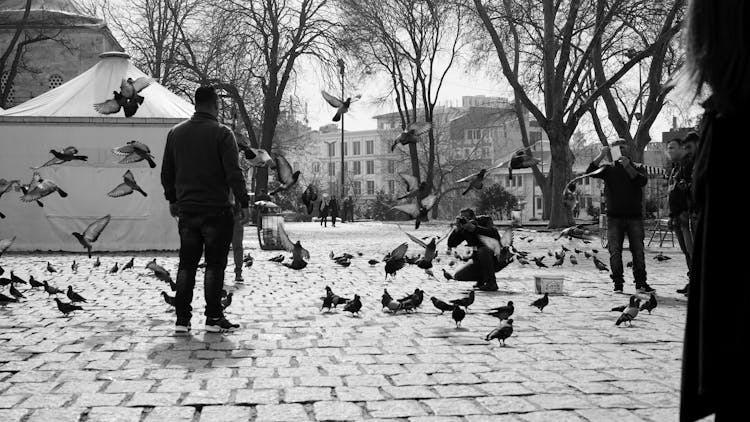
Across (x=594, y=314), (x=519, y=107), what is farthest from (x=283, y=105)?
(x=594, y=314)

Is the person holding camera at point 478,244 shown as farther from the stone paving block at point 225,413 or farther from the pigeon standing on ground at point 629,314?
the stone paving block at point 225,413

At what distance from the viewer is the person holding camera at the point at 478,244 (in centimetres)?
1089

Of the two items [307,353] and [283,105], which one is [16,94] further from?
[307,353]

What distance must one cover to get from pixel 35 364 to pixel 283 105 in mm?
37431

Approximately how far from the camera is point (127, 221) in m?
19.5

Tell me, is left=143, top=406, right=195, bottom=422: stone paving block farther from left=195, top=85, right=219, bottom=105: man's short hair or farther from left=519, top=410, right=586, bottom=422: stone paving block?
left=195, top=85, right=219, bottom=105: man's short hair

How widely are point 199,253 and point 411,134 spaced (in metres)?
5.04

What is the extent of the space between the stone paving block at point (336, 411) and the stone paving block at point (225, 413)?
35 centimetres

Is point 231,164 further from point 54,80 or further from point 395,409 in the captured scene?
point 54,80

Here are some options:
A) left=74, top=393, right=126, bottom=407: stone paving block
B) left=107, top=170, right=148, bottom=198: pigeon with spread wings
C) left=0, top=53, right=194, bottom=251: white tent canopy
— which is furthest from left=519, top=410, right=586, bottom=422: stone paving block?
left=0, top=53, right=194, bottom=251: white tent canopy

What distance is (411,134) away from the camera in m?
11.8

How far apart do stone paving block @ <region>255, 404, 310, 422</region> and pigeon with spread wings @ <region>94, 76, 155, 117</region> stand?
31.8 ft

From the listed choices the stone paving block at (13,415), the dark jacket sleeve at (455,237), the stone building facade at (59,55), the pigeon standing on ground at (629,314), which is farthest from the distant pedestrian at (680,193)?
the stone building facade at (59,55)

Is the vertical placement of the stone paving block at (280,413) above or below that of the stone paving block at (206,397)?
below
